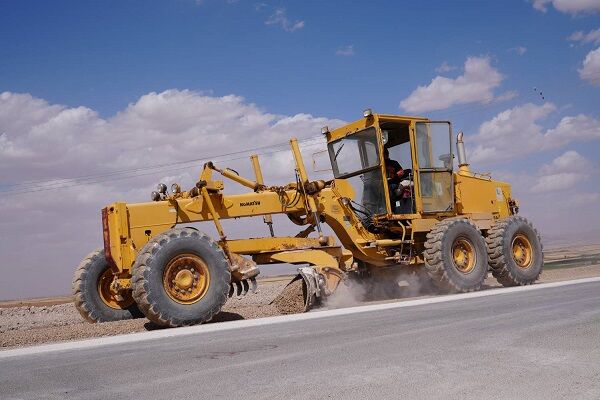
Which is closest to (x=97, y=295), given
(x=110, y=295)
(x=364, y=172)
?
(x=110, y=295)

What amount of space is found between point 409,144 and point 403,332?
661cm

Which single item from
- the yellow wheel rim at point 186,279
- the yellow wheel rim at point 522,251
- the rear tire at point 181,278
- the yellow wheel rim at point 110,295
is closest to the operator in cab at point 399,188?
the yellow wheel rim at point 522,251

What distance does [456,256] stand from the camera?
11.7 meters

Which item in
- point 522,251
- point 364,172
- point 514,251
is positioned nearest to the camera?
point 364,172

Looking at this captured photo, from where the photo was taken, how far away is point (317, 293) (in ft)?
30.9

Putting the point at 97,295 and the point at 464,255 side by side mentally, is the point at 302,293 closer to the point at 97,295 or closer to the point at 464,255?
the point at 97,295

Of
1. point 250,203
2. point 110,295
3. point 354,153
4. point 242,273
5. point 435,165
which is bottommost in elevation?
point 110,295

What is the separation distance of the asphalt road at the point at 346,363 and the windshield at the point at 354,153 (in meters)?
5.30

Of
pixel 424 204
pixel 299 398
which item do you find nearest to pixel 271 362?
pixel 299 398

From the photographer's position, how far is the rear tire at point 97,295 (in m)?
9.46

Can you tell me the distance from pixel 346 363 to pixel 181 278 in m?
4.19

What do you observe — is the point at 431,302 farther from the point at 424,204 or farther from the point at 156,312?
the point at 156,312

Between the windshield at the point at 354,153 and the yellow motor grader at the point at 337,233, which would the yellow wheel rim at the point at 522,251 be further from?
the windshield at the point at 354,153

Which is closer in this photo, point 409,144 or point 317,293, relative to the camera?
point 317,293
